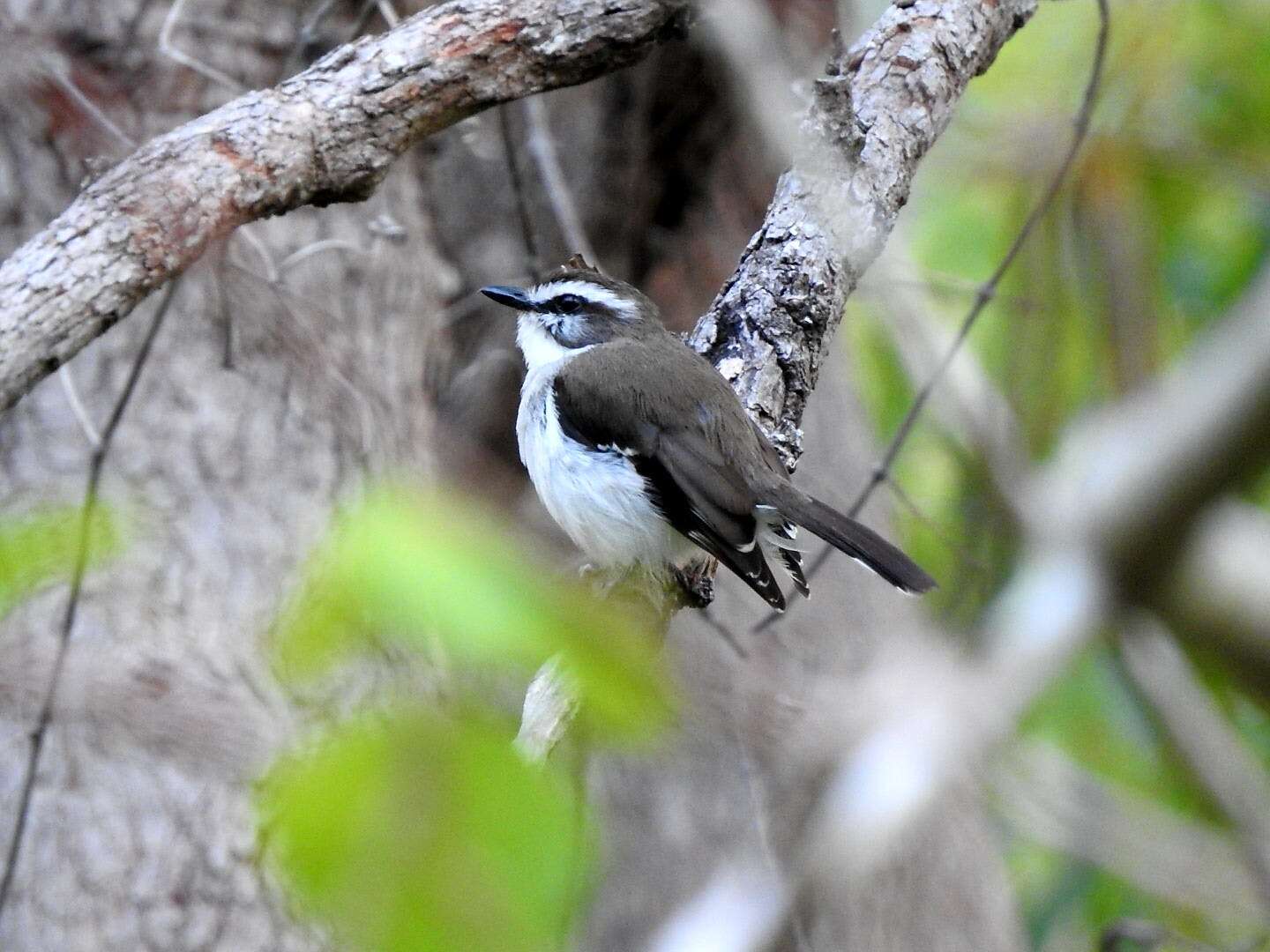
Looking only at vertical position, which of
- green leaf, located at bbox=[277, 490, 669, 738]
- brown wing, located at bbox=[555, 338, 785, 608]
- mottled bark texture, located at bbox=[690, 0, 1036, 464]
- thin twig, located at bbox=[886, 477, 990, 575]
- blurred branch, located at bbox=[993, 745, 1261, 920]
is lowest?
blurred branch, located at bbox=[993, 745, 1261, 920]

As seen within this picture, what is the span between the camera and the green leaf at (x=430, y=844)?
1126 mm

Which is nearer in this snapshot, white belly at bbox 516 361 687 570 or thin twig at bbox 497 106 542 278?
white belly at bbox 516 361 687 570

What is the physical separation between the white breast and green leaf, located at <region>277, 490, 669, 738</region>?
2487 mm

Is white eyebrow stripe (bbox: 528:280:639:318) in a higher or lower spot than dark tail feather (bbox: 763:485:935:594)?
higher

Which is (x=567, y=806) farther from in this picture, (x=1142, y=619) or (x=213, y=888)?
(x=213, y=888)

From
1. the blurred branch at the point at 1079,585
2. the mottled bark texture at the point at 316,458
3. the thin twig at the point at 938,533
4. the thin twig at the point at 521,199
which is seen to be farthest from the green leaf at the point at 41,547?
the thin twig at the point at 521,199

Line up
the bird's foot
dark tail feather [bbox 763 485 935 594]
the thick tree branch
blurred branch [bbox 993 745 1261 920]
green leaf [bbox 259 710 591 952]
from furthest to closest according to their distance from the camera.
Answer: blurred branch [bbox 993 745 1261 920] < the bird's foot < dark tail feather [bbox 763 485 935 594] < the thick tree branch < green leaf [bbox 259 710 591 952]

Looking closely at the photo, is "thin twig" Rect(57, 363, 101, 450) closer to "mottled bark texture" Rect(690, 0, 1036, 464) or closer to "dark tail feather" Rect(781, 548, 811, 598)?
"mottled bark texture" Rect(690, 0, 1036, 464)

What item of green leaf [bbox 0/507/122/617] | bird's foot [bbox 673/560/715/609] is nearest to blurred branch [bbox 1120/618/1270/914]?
bird's foot [bbox 673/560/715/609]

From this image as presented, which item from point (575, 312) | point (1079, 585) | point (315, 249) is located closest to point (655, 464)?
point (575, 312)

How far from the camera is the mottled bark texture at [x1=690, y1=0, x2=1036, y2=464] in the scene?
3.56 m

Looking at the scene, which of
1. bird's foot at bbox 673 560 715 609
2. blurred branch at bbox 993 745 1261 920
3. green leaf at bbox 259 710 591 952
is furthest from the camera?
blurred branch at bbox 993 745 1261 920

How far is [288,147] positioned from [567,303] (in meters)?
1.62

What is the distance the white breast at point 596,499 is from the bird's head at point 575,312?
12.8 inches
